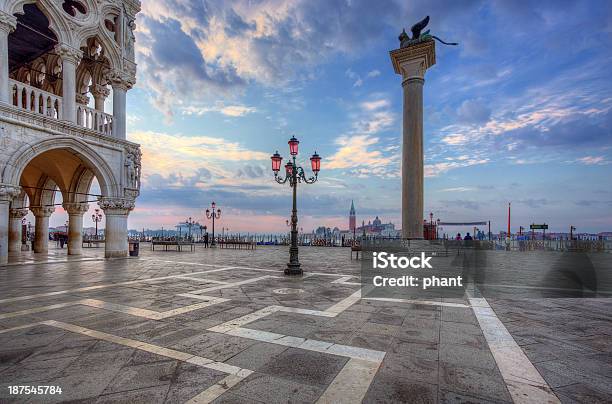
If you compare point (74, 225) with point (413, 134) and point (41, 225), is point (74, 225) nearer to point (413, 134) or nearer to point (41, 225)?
point (41, 225)

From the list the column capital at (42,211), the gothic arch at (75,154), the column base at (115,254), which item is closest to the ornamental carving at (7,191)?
the gothic arch at (75,154)

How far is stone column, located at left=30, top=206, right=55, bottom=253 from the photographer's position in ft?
66.1

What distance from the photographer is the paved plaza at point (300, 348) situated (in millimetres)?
3146

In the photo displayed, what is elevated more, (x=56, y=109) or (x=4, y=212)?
(x=56, y=109)

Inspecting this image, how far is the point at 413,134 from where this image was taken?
698 inches

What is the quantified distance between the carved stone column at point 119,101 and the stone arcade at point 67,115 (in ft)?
0.17

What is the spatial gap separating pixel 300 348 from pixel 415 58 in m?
18.9

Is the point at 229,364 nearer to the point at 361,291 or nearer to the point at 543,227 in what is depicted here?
the point at 361,291

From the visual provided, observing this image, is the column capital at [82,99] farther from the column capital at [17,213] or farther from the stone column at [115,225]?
the stone column at [115,225]

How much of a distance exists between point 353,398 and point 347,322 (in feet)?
7.95

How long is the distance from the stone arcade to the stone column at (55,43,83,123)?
41 millimetres

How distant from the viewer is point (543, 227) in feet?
103

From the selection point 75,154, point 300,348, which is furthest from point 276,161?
point 75,154

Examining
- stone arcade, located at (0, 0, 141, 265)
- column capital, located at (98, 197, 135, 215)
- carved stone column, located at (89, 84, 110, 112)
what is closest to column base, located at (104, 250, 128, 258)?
stone arcade, located at (0, 0, 141, 265)
